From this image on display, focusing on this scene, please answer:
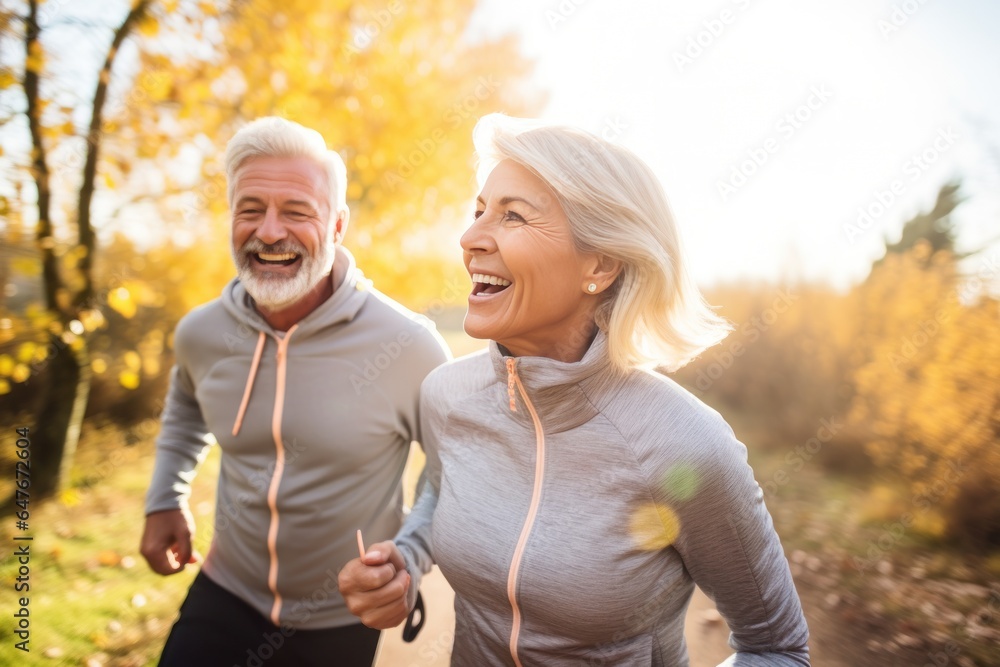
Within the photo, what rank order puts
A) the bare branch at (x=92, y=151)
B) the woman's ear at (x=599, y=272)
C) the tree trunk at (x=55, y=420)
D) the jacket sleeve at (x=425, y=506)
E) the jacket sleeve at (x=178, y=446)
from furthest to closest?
the tree trunk at (x=55, y=420) < the bare branch at (x=92, y=151) < the jacket sleeve at (x=178, y=446) < the jacket sleeve at (x=425, y=506) < the woman's ear at (x=599, y=272)

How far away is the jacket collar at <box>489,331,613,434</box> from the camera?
1.67m

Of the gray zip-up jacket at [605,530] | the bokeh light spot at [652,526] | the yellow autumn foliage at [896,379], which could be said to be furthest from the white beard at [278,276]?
the yellow autumn foliage at [896,379]

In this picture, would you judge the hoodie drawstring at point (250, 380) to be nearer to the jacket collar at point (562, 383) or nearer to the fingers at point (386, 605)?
the fingers at point (386, 605)

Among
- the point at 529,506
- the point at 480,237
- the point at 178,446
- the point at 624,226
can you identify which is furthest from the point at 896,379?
the point at 178,446

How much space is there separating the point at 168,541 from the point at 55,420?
355 centimetres

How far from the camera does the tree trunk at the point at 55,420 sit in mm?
5086

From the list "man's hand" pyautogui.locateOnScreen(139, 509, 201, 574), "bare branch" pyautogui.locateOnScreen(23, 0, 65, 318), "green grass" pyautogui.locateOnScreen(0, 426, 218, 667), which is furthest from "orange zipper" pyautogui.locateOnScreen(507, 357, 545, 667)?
"bare branch" pyautogui.locateOnScreen(23, 0, 65, 318)

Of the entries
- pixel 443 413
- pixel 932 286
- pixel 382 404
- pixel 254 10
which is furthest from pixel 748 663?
pixel 932 286

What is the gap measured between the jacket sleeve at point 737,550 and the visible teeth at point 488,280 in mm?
740

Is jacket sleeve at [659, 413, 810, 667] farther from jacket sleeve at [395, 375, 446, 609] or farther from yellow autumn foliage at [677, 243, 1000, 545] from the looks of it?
yellow autumn foliage at [677, 243, 1000, 545]

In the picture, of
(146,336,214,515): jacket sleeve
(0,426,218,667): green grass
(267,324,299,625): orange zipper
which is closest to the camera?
(267,324,299,625): orange zipper

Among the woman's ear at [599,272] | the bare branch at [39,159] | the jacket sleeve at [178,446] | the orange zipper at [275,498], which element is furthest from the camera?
the bare branch at [39,159]

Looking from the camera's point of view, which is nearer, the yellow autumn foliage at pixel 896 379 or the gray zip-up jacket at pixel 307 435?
the gray zip-up jacket at pixel 307 435

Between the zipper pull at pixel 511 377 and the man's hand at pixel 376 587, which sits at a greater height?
the zipper pull at pixel 511 377
